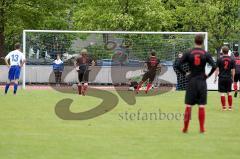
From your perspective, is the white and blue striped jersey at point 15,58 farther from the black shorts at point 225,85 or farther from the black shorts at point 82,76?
the black shorts at point 225,85

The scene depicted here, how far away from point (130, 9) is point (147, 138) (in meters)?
30.4

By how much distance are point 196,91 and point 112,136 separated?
2.08 meters

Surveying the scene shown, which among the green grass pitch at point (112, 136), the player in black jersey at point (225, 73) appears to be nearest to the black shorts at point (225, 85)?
the player in black jersey at point (225, 73)

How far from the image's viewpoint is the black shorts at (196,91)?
13.1 m

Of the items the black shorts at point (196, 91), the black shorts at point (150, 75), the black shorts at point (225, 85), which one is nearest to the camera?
the black shorts at point (196, 91)

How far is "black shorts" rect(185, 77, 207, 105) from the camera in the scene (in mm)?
13102

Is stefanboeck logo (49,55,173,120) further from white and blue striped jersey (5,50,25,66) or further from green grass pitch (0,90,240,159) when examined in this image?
white and blue striped jersey (5,50,25,66)

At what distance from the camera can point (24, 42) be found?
3120 cm

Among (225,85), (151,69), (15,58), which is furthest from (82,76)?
(225,85)

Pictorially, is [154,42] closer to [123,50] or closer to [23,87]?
[123,50]

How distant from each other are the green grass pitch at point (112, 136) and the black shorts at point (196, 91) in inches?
29.1

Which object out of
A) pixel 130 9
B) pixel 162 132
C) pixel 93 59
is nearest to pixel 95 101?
pixel 162 132

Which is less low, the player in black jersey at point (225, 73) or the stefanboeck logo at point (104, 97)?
the player in black jersey at point (225, 73)

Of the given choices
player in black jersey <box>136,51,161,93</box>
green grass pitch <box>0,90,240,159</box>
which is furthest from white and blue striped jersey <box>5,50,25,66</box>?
green grass pitch <box>0,90,240,159</box>
